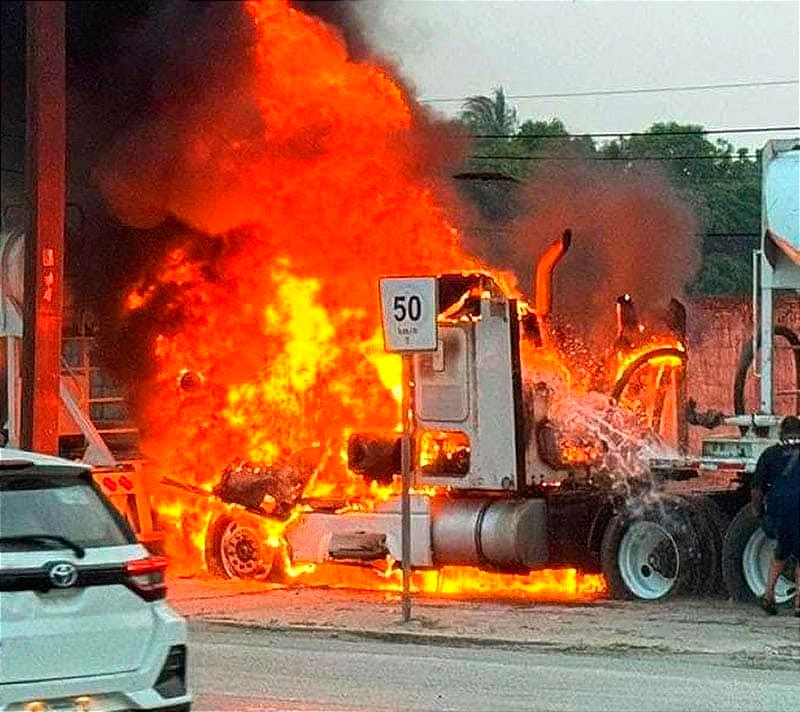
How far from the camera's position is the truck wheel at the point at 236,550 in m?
17.1

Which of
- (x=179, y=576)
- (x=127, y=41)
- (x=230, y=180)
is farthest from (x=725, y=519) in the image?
(x=127, y=41)

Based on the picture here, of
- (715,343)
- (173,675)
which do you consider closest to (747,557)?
(173,675)

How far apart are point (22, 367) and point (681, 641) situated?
26.4 ft

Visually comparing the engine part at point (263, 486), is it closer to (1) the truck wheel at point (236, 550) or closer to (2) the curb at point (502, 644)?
(1) the truck wheel at point (236, 550)

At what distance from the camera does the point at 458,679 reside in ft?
35.8

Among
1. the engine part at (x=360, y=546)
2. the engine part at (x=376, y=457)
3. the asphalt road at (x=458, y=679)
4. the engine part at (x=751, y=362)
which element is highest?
the engine part at (x=751, y=362)

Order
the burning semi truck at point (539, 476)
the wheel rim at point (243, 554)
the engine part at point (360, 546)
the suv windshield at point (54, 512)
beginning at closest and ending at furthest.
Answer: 1. the suv windshield at point (54, 512)
2. the burning semi truck at point (539, 476)
3. the engine part at point (360, 546)
4. the wheel rim at point (243, 554)

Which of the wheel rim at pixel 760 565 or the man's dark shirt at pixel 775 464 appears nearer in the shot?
the man's dark shirt at pixel 775 464

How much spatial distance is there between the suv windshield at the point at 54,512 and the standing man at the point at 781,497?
24.5ft

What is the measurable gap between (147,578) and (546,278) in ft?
32.6

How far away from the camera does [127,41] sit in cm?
1959

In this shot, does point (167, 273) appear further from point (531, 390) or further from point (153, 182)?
point (531, 390)

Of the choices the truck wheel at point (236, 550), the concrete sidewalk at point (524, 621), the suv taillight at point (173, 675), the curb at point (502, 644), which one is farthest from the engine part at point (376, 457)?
the suv taillight at point (173, 675)

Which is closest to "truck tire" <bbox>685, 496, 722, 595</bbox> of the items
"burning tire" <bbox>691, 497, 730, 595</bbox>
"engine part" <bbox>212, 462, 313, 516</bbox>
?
"burning tire" <bbox>691, 497, 730, 595</bbox>
